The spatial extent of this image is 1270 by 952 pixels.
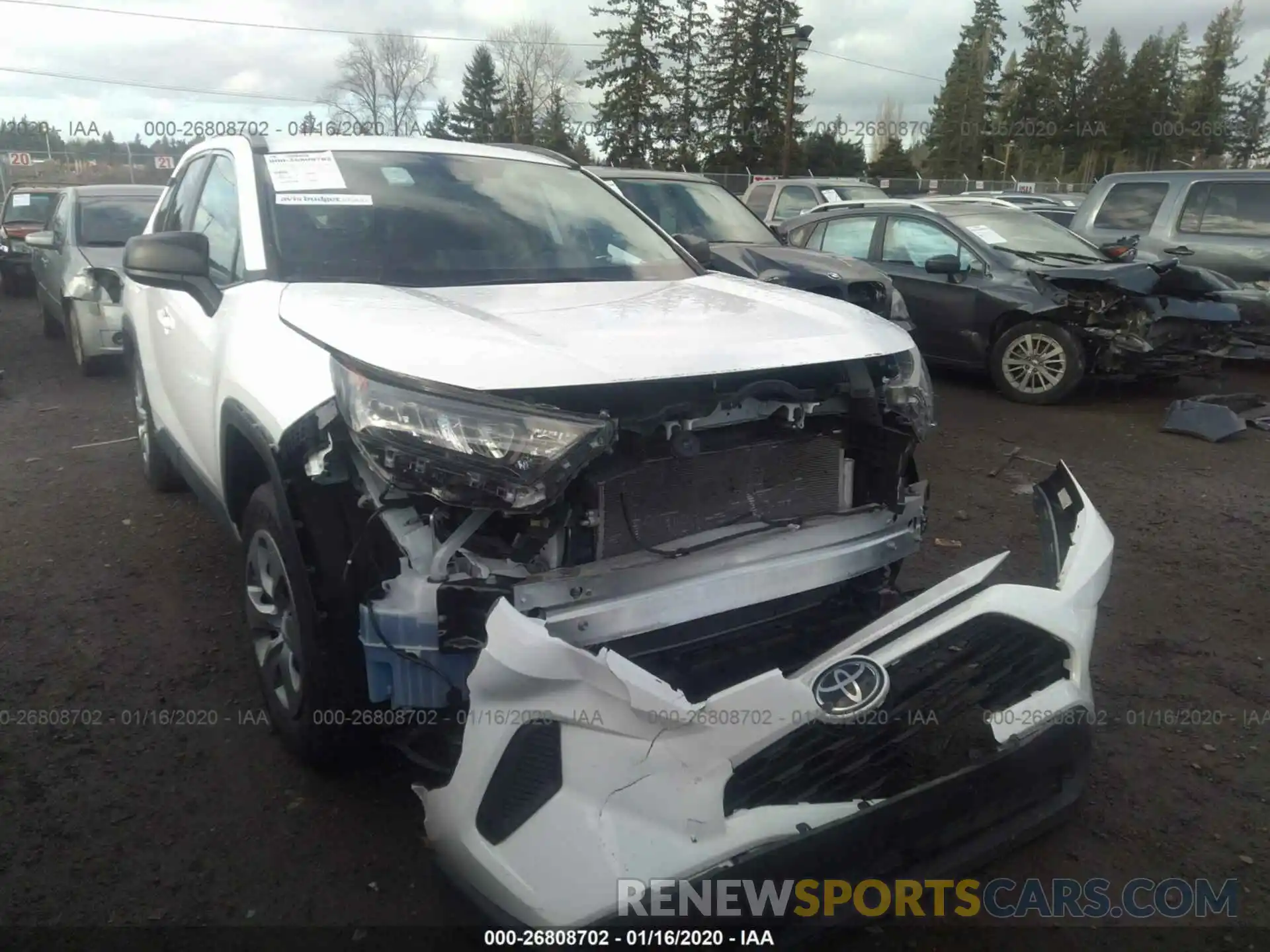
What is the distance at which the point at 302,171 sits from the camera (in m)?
3.31

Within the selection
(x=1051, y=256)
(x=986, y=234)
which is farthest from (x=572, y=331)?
(x=1051, y=256)

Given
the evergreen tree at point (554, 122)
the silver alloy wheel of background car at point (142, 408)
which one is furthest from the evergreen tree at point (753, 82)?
the silver alloy wheel of background car at point (142, 408)

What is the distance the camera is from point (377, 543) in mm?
2207

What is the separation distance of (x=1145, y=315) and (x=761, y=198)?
9097 millimetres

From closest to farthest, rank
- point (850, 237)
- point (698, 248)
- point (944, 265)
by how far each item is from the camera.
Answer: point (698, 248), point (944, 265), point (850, 237)

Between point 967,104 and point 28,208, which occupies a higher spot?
point 967,104

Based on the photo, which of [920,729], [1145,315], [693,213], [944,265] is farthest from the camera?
[693,213]

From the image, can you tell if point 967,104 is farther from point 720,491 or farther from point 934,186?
point 720,491

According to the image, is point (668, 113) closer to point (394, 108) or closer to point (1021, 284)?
point (394, 108)

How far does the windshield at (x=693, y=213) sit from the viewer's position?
809cm

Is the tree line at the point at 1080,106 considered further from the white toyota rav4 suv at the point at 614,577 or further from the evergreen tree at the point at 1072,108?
the white toyota rav4 suv at the point at 614,577

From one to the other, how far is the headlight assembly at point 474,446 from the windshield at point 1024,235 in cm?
703

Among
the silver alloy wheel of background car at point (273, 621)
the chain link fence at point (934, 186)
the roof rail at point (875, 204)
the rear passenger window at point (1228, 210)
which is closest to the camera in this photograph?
the silver alloy wheel of background car at point (273, 621)

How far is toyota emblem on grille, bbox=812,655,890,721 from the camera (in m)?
1.95
